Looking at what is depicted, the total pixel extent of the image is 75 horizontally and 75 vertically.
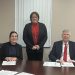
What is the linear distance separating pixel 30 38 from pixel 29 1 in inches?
39.6

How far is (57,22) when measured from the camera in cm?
517

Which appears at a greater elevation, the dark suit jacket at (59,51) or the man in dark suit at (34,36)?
the man in dark suit at (34,36)

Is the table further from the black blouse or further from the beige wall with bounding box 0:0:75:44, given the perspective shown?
the beige wall with bounding box 0:0:75:44

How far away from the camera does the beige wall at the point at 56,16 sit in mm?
5113

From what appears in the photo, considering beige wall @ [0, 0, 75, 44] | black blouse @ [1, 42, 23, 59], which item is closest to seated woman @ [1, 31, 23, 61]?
black blouse @ [1, 42, 23, 59]

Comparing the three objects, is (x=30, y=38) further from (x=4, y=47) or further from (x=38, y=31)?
(x=4, y=47)

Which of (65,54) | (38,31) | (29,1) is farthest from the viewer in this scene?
(29,1)

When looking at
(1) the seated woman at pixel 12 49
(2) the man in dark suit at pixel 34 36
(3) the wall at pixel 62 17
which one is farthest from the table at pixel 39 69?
(3) the wall at pixel 62 17

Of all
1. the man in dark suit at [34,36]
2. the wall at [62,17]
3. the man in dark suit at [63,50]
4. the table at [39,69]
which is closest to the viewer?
the table at [39,69]

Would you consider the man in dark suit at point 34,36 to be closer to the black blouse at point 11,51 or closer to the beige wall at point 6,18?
the black blouse at point 11,51

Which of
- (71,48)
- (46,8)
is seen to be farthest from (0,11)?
(71,48)

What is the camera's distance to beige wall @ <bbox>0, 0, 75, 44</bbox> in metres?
5.11

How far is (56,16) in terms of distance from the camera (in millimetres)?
5152

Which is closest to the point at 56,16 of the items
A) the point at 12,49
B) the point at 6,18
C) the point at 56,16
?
the point at 56,16
